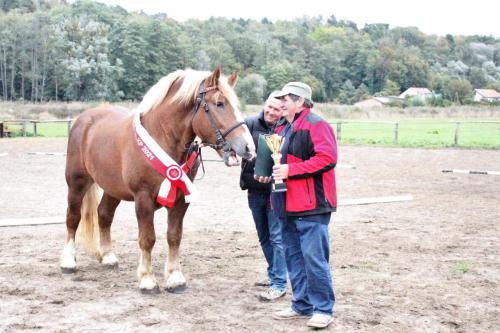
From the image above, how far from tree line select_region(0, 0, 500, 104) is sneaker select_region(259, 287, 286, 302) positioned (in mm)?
47636

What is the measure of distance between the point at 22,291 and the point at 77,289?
47 cm

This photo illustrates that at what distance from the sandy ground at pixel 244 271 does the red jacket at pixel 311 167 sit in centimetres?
94

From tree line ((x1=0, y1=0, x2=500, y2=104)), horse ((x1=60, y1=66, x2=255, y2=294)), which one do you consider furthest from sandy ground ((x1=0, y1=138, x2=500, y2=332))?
tree line ((x1=0, y1=0, x2=500, y2=104))

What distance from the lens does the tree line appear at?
60750 mm

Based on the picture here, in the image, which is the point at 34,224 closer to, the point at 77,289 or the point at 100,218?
the point at 100,218

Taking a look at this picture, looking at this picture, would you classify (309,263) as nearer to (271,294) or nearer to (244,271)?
(271,294)

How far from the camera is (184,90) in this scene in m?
4.56

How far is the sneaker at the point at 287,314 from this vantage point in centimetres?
411

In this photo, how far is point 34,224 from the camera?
7.25 m

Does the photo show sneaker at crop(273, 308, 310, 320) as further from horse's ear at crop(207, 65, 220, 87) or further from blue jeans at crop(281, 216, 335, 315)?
horse's ear at crop(207, 65, 220, 87)

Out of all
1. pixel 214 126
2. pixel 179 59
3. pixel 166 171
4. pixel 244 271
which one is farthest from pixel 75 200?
pixel 179 59

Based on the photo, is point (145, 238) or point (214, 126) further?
point (145, 238)

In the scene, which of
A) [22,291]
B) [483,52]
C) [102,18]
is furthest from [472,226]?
[483,52]

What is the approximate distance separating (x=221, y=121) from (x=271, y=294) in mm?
1564
